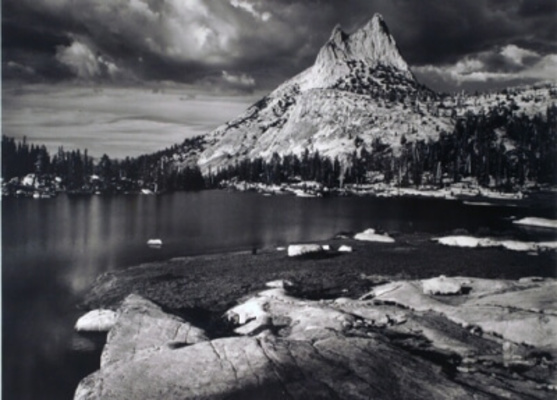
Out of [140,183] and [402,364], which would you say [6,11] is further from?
[140,183]

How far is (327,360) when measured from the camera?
7.16 metres

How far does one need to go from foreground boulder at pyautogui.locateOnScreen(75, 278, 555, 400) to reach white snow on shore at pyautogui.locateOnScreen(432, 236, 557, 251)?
9117mm

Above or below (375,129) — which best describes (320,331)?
below

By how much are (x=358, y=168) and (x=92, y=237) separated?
45.2 m

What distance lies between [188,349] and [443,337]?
5.02m

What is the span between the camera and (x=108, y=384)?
664 cm

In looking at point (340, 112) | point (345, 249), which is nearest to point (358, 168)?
point (345, 249)

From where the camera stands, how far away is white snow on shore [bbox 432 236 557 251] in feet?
58.5

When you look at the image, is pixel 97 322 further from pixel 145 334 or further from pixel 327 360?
pixel 327 360

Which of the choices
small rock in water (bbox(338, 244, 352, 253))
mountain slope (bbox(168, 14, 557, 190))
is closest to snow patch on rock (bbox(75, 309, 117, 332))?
small rock in water (bbox(338, 244, 352, 253))

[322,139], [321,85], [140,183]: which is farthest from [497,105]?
[140,183]

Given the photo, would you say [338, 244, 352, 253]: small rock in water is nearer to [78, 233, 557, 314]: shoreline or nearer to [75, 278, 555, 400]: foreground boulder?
[78, 233, 557, 314]: shoreline

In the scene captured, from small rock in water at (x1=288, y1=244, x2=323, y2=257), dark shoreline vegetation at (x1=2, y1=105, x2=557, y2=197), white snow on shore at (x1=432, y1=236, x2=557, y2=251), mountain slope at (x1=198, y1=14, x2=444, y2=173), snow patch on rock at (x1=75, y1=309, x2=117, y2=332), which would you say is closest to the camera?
snow patch on rock at (x1=75, y1=309, x2=117, y2=332)

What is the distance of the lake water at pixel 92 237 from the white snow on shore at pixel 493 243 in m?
3.58
